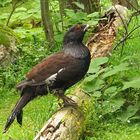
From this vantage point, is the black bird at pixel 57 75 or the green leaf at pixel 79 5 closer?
the black bird at pixel 57 75

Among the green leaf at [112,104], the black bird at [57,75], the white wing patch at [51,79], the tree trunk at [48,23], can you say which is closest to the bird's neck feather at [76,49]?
the black bird at [57,75]

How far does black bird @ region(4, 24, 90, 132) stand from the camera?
693 cm

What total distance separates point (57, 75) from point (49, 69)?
14cm

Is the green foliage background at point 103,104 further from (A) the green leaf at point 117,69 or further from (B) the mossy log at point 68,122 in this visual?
(B) the mossy log at point 68,122

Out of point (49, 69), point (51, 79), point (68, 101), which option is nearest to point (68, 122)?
point (68, 101)

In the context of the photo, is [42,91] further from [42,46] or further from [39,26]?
[39,26]

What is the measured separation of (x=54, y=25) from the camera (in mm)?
11930

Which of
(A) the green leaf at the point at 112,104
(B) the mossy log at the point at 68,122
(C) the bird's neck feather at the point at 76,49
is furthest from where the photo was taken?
(A) the green leaf at the point at 112,104

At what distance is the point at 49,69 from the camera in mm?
7012

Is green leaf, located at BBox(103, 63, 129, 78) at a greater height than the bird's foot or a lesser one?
greater

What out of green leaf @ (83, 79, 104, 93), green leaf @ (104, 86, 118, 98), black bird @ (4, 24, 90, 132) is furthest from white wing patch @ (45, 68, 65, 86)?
green leaf @ (104, 86, 118, 98)

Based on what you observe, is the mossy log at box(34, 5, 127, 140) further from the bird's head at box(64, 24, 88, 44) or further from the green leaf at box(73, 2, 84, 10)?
the green leaf at box(73, 2, 84, 10)

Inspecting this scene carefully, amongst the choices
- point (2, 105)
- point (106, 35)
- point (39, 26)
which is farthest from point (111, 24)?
point (39, 26)

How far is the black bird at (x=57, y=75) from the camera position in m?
6.93
